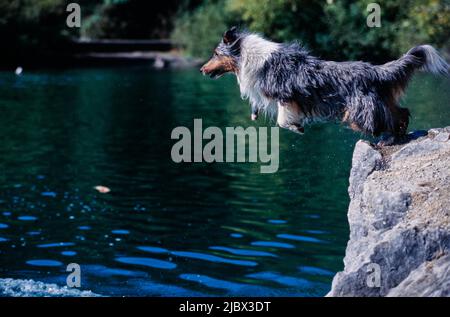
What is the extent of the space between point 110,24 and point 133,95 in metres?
25.2

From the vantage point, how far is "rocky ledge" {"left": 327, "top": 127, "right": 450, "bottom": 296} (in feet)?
24.9

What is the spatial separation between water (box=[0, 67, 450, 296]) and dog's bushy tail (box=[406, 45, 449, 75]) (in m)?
3.54

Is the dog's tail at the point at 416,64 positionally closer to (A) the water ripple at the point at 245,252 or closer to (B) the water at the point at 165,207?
(B) the water at the point at 165,207

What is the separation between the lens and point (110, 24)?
58.5 meters

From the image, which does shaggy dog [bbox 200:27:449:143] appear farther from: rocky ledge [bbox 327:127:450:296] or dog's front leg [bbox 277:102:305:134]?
rocky ledge [bbox 327:127:450:296]

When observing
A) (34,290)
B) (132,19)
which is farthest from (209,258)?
(132,19)

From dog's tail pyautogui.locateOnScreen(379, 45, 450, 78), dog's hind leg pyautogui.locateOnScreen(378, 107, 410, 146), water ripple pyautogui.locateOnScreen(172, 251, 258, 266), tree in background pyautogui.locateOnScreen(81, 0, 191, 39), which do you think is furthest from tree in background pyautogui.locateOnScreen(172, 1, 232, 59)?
dog's hind leg pyautogui.locateOnScreen(378, 107, 410, 146)

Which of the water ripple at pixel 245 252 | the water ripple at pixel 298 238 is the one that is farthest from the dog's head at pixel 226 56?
the water ripple at pixel 298 238

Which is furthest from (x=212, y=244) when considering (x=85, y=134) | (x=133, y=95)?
(x=133, y=95)

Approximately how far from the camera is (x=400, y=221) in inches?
336

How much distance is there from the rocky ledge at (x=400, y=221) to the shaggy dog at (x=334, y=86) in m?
0.39

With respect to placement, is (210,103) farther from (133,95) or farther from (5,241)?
(5,241)

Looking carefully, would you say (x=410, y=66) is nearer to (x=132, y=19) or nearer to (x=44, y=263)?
(x=44, y=263)

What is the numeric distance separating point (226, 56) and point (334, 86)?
191 cm
